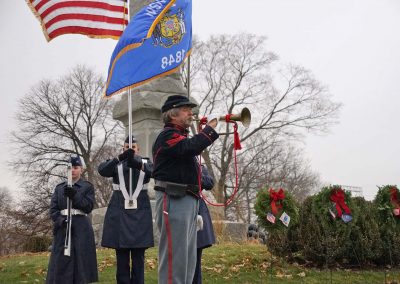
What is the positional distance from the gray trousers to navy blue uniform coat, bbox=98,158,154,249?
1.82m

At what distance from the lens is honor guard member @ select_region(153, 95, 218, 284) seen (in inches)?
164

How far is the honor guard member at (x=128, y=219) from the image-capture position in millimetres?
6027

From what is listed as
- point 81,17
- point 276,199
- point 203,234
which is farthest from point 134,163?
point 276,199

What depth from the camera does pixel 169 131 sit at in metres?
4.44

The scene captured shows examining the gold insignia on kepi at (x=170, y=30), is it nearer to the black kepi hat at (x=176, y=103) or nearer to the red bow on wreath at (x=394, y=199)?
the black kepi hat at (x=176, y=103)

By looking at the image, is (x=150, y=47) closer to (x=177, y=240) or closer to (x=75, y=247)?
(x=75, y=247)

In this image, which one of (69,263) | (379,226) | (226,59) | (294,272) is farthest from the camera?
(226,59)

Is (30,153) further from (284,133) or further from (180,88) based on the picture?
(180,88)

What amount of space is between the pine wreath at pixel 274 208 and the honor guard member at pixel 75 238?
9.14ft

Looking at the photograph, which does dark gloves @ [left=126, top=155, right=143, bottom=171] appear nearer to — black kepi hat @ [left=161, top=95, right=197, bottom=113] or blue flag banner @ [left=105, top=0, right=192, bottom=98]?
blue flag banner @ [left=105, top=0, right=192, bottom=98]

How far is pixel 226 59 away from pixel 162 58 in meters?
26.4

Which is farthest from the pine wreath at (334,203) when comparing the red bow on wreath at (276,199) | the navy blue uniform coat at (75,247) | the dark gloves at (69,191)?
the dark gloves at (69,191)

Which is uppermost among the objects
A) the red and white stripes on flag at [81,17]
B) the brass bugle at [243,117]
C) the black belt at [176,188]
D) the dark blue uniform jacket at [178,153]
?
the red and white stripes on flag at [81,17]

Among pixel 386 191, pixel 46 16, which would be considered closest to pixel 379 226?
pixel 386 191
